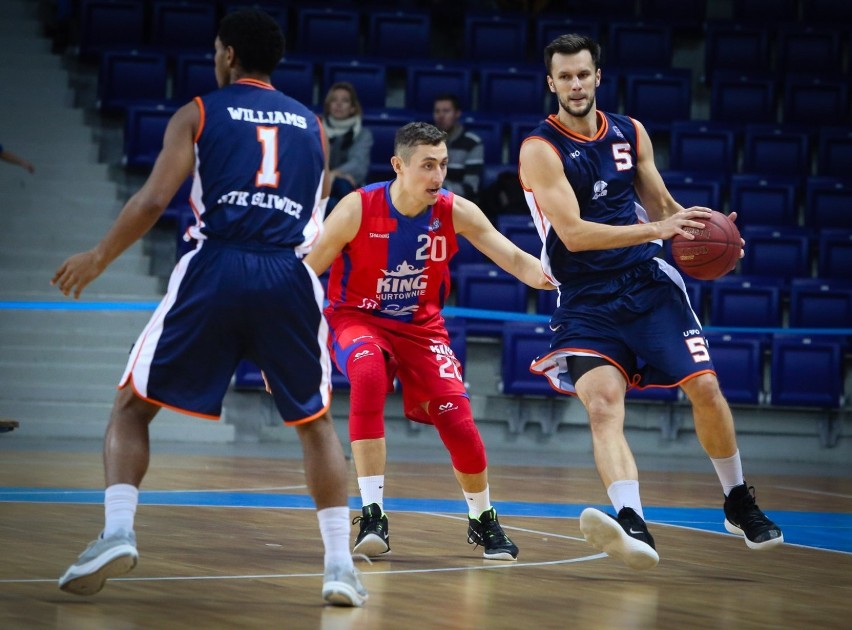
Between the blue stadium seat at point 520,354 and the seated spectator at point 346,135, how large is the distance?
178cm

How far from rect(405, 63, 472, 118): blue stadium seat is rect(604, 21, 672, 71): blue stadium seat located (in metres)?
1.58

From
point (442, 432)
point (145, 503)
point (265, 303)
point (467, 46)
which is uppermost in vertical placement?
point (467, 46)

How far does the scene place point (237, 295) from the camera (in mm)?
3680

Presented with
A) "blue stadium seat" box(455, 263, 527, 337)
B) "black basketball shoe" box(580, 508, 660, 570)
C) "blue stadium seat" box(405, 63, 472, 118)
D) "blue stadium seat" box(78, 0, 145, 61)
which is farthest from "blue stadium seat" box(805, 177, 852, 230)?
"black basketball shoe" box(580, 508, 660, 570)

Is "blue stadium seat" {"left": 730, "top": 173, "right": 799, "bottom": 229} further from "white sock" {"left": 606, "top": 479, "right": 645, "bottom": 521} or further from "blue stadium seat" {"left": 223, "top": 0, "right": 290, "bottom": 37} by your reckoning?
"white sock" {"left": 606, "top": 479, "right": 645, "bottom": 521}

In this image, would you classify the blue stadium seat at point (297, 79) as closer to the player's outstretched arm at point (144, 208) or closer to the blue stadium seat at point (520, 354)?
the blue stadium seat at point (520, 354)

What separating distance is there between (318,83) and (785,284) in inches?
189

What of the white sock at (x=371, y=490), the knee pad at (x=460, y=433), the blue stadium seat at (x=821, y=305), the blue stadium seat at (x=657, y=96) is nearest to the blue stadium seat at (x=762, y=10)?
the blue stadium seat at (x=657, y=96)

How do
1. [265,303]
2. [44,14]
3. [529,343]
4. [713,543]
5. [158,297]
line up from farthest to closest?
[44,14]
[158,297]
[529,343]
[713,543]
[265,303]

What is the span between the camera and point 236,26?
12.5 ft

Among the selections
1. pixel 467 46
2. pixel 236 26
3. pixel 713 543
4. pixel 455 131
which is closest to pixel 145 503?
pixel 713 543

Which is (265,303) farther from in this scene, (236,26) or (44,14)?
(44,14)

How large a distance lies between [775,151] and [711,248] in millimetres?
7829

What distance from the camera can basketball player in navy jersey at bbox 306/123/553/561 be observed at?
5.06 meters
